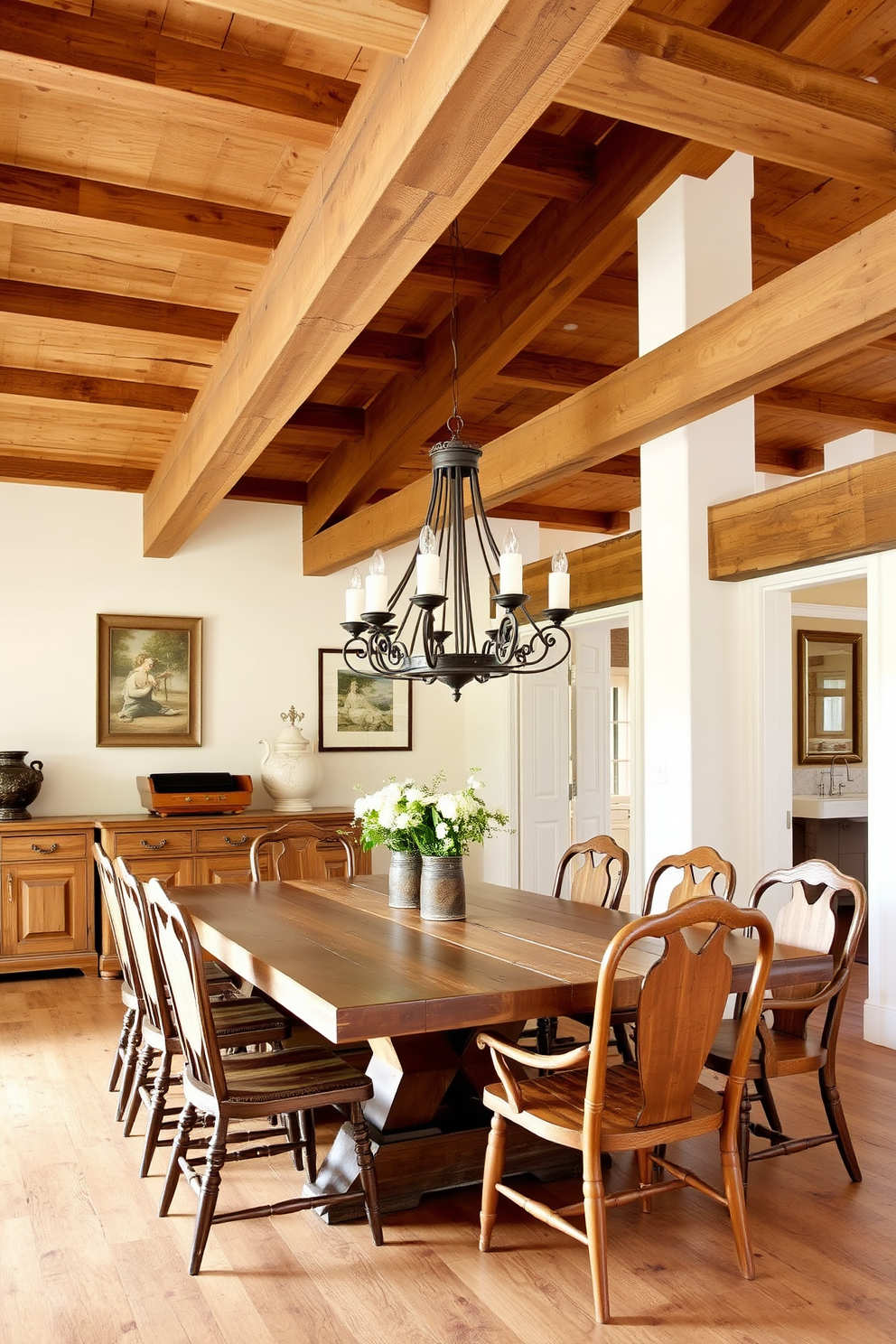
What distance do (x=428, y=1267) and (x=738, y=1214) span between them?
734 millimetres

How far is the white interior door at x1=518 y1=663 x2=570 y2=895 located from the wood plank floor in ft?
12.8

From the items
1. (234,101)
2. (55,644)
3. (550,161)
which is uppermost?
(550,161)

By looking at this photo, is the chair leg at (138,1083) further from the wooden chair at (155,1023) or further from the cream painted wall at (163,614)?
the cream painted wall at (163,614)

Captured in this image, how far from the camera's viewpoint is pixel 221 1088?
2602 millimetres

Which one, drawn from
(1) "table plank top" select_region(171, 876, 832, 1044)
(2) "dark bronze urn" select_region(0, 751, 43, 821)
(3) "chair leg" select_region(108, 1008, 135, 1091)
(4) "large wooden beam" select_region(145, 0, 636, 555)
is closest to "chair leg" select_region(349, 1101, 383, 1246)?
(1) "table plank top" select_region(171, 876, 832, 1044)

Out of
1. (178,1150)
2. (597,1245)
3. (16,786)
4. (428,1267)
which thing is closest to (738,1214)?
(597,1245)

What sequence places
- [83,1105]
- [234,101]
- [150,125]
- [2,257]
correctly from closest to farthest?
[234,101] → [150,125] → [83,1105] → [2,257]

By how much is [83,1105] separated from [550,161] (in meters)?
3.84

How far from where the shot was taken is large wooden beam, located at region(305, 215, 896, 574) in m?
2.81

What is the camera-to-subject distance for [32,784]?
6.06m

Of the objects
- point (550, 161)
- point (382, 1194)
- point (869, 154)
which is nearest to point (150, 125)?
point (550, 161)

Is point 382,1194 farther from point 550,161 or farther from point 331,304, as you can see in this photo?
point 550,161

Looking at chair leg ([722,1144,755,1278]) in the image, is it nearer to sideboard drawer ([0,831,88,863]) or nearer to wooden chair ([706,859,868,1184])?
wooden chair ([706,859,868,1184])

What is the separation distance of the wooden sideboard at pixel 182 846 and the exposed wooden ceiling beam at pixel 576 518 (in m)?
3.10
